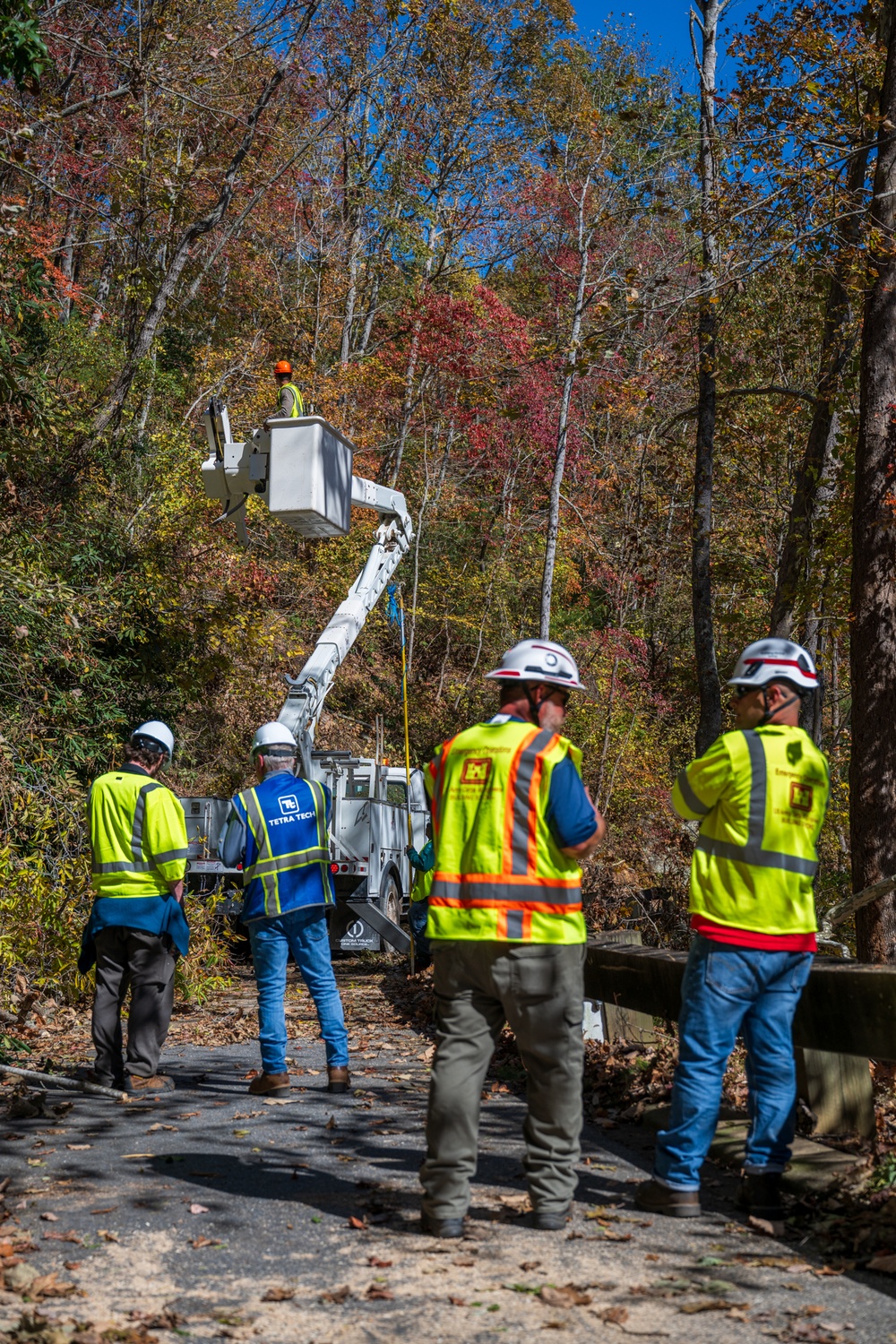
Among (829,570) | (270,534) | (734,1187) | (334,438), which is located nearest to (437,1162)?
(734,1187)

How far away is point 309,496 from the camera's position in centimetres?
907

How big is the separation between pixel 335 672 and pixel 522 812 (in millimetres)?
9763

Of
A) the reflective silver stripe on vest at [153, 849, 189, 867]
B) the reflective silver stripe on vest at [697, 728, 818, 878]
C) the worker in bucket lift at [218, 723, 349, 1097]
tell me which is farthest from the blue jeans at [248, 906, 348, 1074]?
the reflective silver stripe on vest at [697, 728, 818, 878]

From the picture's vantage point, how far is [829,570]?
12719mm

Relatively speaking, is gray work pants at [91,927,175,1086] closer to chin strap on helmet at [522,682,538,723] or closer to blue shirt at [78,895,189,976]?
blue shirt at [78,895,189,976]

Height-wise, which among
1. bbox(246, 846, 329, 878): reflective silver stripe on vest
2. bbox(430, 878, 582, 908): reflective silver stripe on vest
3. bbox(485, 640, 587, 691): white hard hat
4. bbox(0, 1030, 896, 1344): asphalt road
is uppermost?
bbox(485, 640, 587, 691): white hard hat

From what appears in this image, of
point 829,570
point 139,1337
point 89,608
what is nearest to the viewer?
point 139,1337

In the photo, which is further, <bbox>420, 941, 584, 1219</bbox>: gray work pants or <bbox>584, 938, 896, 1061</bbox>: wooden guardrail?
<bbox>584, 938, 896, 1061</bbox>: wooden guardrail

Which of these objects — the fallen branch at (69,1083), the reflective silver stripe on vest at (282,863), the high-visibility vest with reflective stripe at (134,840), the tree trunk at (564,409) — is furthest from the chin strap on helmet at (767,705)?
the tree trunk at (564,409)

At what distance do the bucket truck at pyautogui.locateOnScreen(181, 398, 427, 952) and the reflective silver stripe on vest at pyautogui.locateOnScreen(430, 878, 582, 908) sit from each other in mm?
4918

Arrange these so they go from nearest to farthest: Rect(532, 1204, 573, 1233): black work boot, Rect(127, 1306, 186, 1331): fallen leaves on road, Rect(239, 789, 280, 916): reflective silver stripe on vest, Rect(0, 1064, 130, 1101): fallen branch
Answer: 1. Rect(127, 1306, 186, 1331): fallen leaves on road
2. Rect(532, 1204, 573, 1233): black work boot
3. Rect(0, 1064, 130, 1101): fallen branch
4. Rect(239, 789, 280, 916): reflective silver stripe on vest

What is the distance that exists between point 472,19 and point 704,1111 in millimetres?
28973

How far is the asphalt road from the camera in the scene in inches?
143

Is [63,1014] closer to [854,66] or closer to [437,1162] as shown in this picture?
[437,1162]
